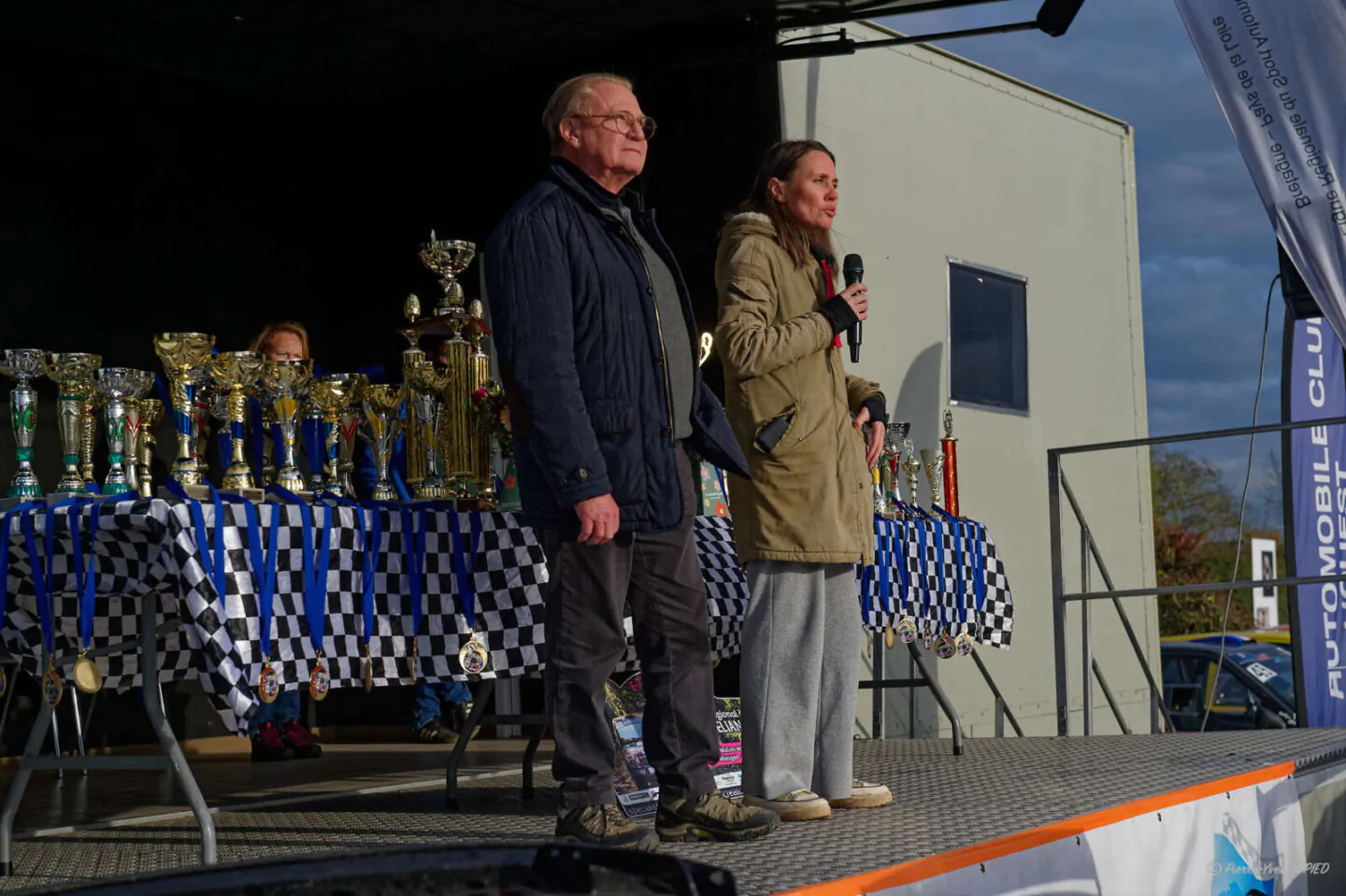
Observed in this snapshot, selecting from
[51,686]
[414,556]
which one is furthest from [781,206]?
[51,686]

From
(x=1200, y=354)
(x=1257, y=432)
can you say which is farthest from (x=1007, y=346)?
(x=1200, y=354)

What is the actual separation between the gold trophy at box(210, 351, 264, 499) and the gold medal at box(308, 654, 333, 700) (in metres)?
0.37

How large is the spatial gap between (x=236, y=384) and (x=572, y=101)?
2.83 ft

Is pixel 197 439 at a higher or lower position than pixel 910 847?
higher

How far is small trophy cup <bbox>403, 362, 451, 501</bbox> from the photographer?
2.99 m

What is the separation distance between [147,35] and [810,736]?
4.82 metres

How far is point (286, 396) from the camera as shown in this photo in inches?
109

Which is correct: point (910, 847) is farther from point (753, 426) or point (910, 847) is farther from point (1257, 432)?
point (1257, 432)

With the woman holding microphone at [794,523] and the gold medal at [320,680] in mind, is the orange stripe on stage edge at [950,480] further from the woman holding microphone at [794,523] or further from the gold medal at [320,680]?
the gold medal at [320,680]

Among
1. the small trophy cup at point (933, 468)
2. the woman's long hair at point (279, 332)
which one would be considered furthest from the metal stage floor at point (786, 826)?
the woman's long hair at point (279, 332)

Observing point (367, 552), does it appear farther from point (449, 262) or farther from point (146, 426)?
point (449, 262)

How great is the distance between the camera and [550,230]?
2.31m

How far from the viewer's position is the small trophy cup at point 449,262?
10.4ft

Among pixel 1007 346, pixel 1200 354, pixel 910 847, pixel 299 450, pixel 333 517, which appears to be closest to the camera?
pixel 910 847
